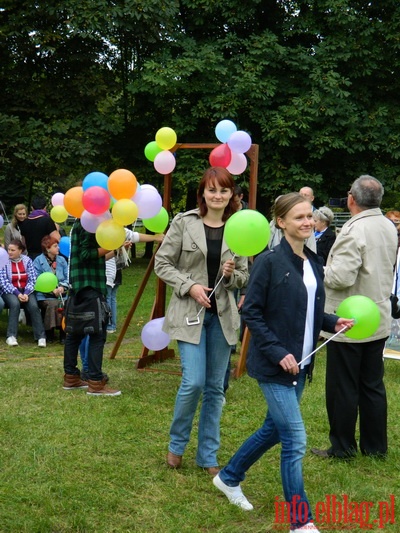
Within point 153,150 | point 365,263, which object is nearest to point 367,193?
point 365,263

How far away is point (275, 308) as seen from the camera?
3.61 meters

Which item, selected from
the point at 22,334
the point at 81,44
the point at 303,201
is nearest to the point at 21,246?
the point at 22,334

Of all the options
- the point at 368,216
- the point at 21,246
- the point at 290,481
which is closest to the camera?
the point at 290,481

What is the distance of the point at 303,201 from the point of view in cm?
372

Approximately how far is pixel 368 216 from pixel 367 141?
40.4ft

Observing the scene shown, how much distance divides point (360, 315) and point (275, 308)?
0.60 m

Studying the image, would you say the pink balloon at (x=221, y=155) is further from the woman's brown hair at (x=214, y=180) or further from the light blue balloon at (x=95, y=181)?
the woman's brown hair at (x=214, y=180)

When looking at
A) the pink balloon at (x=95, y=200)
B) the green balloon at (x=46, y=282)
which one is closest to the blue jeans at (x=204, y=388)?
the pink balloon at (x=95, y=200)

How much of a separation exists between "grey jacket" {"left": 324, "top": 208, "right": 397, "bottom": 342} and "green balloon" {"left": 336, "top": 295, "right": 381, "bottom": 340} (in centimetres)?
75

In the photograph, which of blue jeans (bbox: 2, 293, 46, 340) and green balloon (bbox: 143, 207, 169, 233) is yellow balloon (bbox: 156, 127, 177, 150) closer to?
green balloon (bbox: 143, 207, 169, 233)

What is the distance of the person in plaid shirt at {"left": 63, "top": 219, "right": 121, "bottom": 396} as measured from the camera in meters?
6.09

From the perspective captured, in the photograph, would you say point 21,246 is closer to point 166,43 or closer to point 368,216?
point 368,216

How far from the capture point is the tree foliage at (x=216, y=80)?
50.2 feet

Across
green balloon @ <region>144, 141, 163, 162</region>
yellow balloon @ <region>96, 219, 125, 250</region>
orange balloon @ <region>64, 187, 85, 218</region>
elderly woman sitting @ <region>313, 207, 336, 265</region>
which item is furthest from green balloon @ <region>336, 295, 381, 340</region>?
elderly woman sitting @ <region>313, 207, 336, 265</region>
